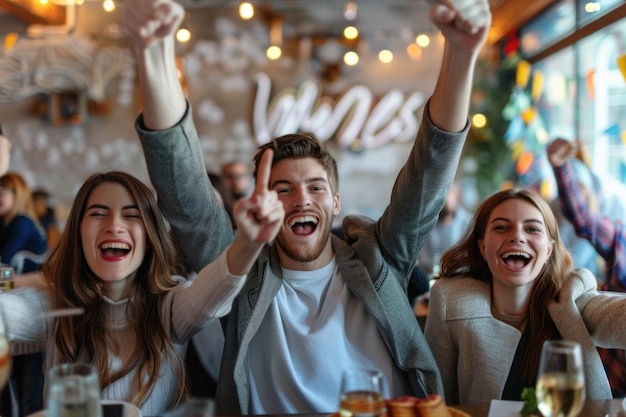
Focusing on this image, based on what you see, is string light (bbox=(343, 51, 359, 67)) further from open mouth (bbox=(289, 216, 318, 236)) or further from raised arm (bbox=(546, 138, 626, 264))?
open mouth (bbox=(289, 216, 318, 236))

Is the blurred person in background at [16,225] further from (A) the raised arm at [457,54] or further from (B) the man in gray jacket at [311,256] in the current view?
(A) the raised arm at [457,54]

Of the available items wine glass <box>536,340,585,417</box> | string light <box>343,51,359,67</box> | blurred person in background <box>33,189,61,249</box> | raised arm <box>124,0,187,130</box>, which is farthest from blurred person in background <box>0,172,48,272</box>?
string light <box>343,51,359,67</box>

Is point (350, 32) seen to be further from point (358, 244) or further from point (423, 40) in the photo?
point (358, 244)

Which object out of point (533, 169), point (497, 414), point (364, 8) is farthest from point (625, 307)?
point (364, 8)

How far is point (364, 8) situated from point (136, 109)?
2.34m

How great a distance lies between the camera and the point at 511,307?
6.02 feet

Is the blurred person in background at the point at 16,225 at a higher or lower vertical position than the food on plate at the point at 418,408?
higher

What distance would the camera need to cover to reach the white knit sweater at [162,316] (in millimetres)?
1431

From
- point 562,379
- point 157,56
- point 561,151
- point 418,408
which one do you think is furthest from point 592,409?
point 561,151

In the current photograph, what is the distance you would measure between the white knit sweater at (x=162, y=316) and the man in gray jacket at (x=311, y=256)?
0.13 metres

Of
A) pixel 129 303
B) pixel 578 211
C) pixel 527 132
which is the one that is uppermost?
pixel 527 132

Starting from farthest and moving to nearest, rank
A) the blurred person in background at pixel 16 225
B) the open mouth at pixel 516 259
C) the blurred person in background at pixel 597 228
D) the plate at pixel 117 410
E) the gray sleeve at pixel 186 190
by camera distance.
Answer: the blurred person in background at pixel 16 225 → the blurred person in background at pixel 597 228 → the open mouth at pixel 516 259 → the gray sleeve at pixel 186 190 → the plate at pixel 117 410

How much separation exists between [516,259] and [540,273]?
86mm

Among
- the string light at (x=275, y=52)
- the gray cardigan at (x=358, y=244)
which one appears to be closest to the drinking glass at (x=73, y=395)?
the gray cardigan at (x=358, y=244)
